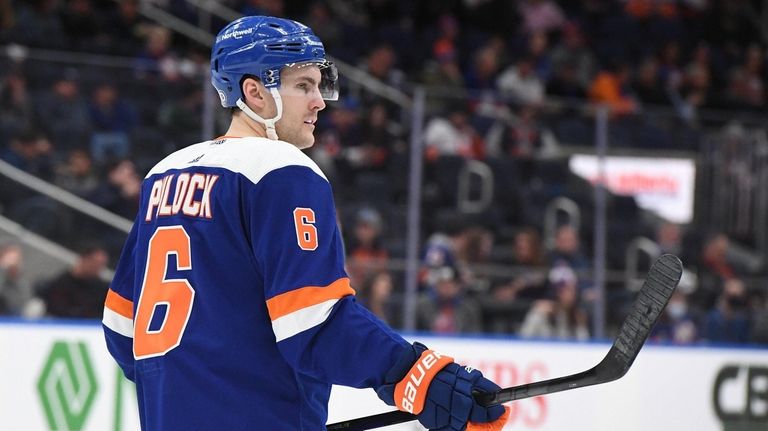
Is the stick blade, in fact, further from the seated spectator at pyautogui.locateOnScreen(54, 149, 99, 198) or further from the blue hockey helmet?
the seated spectator at pyautogui.locateOnScreen(54, 149, 99, 198)

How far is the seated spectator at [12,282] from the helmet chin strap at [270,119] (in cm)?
285

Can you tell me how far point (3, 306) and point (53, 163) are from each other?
602mm

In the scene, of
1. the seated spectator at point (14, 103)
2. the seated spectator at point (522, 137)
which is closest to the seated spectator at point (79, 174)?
the seated spectator at point (14, 103)

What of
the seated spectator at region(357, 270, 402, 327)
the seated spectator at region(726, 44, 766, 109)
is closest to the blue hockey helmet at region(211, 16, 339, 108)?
the seated spectator at region(357, 270, 402, 327)

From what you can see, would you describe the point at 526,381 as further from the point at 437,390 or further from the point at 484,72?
Result: the point at 484,72

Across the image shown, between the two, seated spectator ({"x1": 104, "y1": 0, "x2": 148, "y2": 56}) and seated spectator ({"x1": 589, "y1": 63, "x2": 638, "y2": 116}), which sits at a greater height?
seated spectator ({"x1": 104, "y1": 0, "x2": 148, "y2": 56})

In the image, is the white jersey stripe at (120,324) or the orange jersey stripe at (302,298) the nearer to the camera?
the orange jersey stripe at (302,298)

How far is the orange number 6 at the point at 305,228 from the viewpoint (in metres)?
1.78

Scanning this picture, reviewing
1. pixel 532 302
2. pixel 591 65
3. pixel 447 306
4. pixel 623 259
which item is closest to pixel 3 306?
pixel 447 306

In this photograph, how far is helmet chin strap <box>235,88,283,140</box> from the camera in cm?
201

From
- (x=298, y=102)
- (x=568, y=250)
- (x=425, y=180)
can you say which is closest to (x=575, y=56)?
(x=568, y=250)

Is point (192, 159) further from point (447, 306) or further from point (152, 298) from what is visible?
point (447, 306)

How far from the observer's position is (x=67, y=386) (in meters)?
3.79

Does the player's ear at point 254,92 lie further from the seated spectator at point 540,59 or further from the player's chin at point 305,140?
the seated spectator at point 540,59
